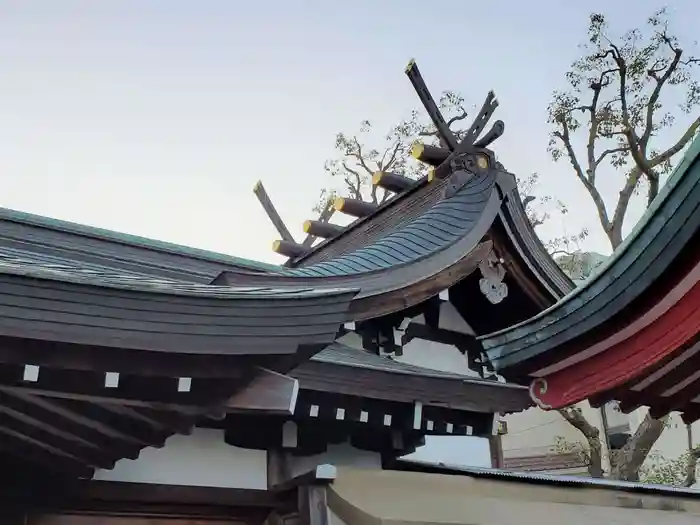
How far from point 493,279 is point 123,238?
3600 millimetres

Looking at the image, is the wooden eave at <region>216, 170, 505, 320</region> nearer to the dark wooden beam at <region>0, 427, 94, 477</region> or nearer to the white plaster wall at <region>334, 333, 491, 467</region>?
the white plaster wall at <region>334, 333, 491, 467</region>

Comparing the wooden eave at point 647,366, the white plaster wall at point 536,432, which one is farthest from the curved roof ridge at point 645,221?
the white plaster wall at point 536,432

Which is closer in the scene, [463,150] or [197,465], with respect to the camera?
[197,465]

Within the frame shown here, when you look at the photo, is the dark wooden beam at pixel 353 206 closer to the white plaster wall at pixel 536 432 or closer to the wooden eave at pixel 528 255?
the wooden eave at pixel 528 255

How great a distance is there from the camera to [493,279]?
24.6ft

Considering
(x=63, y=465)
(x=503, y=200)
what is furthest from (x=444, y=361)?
(x=63, y=465)

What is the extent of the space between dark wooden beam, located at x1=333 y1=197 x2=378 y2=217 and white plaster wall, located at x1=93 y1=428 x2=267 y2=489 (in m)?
4.27

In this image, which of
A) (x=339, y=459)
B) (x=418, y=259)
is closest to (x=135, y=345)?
(x=339, y=459)

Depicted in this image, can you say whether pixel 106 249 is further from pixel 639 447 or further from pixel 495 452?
pixel 639 447

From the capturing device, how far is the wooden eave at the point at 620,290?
8.18ft

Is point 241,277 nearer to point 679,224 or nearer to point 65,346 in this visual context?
point 65,346

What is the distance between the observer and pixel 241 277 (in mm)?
4910

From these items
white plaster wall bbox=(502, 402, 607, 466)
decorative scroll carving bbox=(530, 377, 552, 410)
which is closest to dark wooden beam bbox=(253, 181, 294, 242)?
decorative scroll carving bbox=(530, 377, 552, 410)

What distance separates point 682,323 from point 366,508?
232cm
